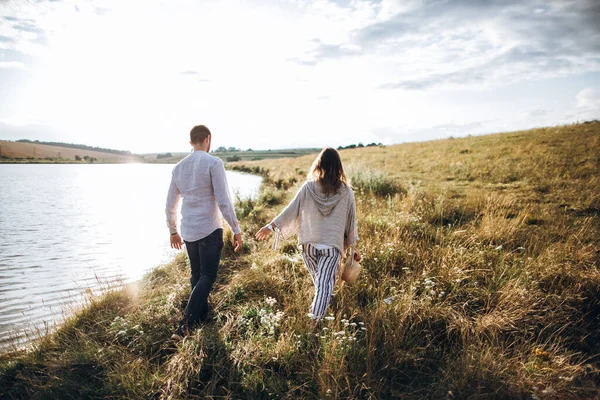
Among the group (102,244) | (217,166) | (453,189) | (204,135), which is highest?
(204,135)

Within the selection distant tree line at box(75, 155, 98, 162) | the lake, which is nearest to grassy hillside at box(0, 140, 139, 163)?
distant tree line at box(75, 155, 98, 162)

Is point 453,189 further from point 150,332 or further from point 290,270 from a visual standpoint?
point 150,332

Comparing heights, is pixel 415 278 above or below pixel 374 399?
above

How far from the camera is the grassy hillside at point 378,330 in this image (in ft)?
10.1

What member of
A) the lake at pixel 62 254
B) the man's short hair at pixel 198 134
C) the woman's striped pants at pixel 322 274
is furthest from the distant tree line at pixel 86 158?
the woman's striped pants at pixel 322 274

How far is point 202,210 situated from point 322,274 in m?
1.68

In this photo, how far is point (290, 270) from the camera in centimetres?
544

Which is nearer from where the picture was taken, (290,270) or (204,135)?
(204,135)

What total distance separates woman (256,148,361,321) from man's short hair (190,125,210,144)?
140cm

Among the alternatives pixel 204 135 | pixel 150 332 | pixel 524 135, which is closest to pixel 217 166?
pixel 204 135

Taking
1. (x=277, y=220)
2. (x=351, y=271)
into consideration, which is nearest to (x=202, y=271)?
(x=277, y=220)

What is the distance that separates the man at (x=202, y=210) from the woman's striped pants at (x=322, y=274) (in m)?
0.96

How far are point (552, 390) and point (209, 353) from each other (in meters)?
3.42

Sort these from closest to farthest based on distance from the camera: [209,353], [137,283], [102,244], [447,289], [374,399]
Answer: [374,399]
[209,353]
[447,289]
[137,283]
[102,244]
